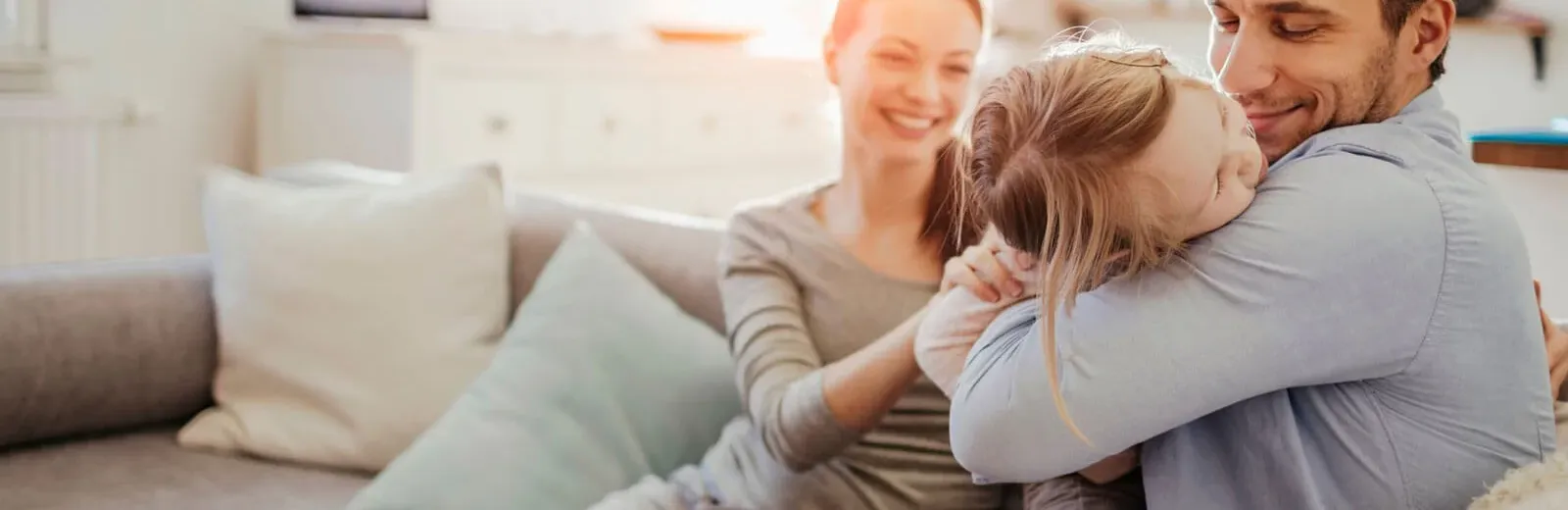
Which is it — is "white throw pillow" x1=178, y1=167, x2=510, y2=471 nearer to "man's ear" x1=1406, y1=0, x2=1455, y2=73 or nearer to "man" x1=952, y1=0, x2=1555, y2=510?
"man" x1=952, y1=0, x2=1555, y2=510

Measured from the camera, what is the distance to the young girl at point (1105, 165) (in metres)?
0.80

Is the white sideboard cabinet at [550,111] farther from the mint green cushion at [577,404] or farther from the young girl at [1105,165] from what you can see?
the young girl at [1105,165]

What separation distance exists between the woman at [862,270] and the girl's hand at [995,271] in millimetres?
287

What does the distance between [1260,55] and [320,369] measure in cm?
130

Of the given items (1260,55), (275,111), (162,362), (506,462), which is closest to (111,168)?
(275,111)

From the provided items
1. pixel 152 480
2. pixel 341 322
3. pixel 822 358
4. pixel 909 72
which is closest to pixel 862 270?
pixel 822 358

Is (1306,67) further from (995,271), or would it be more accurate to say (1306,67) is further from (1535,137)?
(1535,137)

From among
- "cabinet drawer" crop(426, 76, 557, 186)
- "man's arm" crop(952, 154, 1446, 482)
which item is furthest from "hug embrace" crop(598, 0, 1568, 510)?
"cabinet drawer" crop(426, 76, 557, 186)

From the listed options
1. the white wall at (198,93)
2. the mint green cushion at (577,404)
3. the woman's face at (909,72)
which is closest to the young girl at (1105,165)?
the woman's face at (909,72)

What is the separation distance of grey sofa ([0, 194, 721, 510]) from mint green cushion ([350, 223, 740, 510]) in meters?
0.10

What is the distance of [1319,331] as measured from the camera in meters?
0.80

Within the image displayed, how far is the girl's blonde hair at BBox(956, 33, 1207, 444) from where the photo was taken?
80 centimetres

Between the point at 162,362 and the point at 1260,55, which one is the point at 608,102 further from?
the point at 1260,55

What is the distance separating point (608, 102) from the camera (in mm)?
3236
